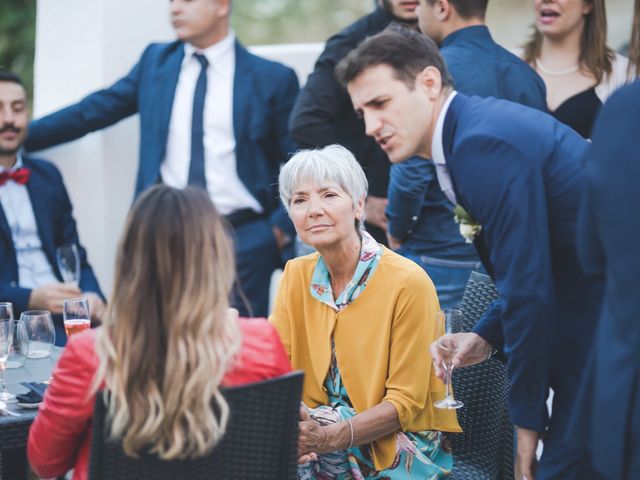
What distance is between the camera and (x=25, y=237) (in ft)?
15.9

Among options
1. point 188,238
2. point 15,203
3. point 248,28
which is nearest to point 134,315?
point 188,238

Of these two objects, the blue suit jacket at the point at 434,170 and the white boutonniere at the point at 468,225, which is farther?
the blue suit jacket at the point at 434,170

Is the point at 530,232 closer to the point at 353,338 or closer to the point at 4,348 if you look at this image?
the point at 353,338

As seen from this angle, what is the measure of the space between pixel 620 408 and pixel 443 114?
924 mm

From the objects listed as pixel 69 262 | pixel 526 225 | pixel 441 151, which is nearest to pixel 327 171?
pixel 441 151

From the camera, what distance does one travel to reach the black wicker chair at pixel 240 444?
2193 mm

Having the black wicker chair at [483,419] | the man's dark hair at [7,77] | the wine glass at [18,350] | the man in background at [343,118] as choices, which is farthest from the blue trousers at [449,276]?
the man's dark hair at [7,77]

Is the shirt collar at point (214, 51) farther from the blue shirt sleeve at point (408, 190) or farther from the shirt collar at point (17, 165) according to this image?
the blue shirt sleeve at point (408, 190)

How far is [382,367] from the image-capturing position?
305cm

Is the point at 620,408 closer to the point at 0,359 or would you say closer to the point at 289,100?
the point at 0,359

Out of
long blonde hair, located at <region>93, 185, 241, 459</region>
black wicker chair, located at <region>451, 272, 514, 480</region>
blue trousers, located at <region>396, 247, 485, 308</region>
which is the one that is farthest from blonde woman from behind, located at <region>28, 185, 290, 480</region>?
blue trousers, located at <region>396, 247, 485, 308</region>

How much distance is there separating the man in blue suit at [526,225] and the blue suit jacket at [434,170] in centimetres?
113

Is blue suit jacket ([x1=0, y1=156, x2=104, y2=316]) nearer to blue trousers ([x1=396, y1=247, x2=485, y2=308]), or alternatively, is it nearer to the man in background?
the man in background

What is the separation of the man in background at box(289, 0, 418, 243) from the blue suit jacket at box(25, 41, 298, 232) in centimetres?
66
